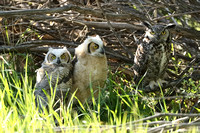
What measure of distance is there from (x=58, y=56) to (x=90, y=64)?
0.38m

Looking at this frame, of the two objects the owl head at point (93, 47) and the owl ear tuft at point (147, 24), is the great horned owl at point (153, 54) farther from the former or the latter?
the owl head at point (93, 47)

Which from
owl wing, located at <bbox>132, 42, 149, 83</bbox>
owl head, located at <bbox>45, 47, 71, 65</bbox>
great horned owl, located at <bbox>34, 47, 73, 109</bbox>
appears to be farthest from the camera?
owl wing, located at <bbox>132, 42, 149, 83</bbox>

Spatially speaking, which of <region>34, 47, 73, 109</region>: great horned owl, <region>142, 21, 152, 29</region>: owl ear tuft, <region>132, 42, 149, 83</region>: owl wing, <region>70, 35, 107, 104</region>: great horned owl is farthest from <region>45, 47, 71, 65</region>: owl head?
<region>142, 21, 152, 29</region>: owl ear tuft

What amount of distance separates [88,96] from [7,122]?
1494 mm

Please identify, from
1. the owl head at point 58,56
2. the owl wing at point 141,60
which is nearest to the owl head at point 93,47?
the owl head at point 58,56

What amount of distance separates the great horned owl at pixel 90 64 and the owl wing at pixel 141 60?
48 cm

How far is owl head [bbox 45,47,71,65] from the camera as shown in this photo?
397 cm

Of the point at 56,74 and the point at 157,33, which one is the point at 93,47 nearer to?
the point at 56,74

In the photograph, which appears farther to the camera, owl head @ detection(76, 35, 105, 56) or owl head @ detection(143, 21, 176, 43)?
owl head @ detection(143, 21, 176, 43)

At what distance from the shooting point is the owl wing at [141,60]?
13.8 feet

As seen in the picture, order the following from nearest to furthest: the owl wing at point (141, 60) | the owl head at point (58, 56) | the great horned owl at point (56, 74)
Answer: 1. the great horned owl at point (56, 74)
2. the owl head at point (58, 56)
3. the owl wing at point (141, 60)

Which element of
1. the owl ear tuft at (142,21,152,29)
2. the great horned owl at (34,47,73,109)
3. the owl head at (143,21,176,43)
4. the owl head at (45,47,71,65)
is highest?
the owl ear tuft at (142,21,152,29)

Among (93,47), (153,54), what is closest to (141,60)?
(153,54)

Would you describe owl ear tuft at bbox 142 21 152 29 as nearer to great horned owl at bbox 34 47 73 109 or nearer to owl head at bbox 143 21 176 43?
owl head at bbox 143 21 176 43
